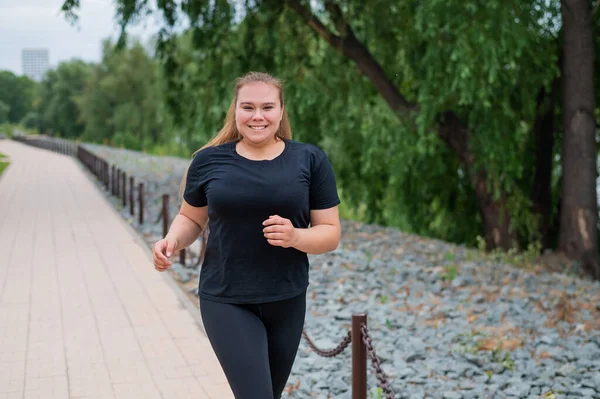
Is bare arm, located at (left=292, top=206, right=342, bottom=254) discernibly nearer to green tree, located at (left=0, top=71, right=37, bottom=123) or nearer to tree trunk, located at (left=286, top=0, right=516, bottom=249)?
tree trunk, located at (left=286, top=0, right=516, bottom=249)

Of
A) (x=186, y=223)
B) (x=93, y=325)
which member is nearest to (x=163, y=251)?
(x=186, y=223)

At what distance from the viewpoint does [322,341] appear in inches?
269

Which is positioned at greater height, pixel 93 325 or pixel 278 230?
pixel 278 230

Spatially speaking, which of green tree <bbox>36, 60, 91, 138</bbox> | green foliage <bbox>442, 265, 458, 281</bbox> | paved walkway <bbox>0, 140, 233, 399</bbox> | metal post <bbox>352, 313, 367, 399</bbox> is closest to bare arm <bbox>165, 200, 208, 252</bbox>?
Result: metal post <bbox>352, 313, 367, 399</bbox>

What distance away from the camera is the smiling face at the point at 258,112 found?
3207 mm

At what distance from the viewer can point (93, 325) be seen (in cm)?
→ 710

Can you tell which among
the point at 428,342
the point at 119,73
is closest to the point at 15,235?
the point at 428,342

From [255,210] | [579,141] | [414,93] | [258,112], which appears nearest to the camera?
[255,210]

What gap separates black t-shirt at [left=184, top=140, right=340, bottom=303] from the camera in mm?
3098

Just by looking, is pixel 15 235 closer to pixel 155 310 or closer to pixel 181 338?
pixel 155 310

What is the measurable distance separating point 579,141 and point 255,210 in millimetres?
10529

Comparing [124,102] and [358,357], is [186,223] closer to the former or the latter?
[358,357]

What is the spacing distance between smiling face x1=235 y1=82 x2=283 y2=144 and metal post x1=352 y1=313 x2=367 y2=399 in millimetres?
1077

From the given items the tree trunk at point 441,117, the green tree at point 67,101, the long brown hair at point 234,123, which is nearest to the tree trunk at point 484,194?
the tree trunk at point 441,117
